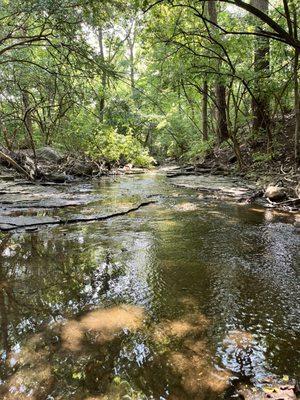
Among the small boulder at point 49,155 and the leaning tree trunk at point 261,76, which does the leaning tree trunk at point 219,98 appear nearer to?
the leaning tree trunk at point 261,76

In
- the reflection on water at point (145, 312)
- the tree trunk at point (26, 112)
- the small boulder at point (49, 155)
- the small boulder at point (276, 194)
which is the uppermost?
the tree trunk at point (26, 112)

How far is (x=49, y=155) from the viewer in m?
12.7

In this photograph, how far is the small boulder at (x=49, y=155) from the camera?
1253 cm

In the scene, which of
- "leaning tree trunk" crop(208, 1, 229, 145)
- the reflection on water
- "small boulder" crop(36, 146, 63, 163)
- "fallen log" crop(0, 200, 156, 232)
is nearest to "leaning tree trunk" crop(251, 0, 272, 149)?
"leaning tree trunk" crop(208, 1, 229, 145)

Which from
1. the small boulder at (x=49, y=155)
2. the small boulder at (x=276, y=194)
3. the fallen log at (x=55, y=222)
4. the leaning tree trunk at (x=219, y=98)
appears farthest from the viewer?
the leaning tree trunk at (x=219, y=98)

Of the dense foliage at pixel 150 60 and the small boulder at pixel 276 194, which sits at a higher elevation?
the dense foliage at pixel 150 60

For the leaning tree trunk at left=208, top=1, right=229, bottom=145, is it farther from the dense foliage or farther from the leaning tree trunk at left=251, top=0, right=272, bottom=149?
the leaning tree trunk at left=251, top=0, right=272, bottom=149

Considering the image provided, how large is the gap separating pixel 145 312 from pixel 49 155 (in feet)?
36.9

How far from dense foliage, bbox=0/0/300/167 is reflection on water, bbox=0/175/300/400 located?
236 cm

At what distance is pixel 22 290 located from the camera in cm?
266

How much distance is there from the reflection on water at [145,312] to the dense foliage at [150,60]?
2.36m

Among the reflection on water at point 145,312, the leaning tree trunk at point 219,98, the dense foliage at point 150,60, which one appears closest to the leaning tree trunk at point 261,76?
the dense foliage at point 150,60

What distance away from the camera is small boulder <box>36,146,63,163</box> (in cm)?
1253

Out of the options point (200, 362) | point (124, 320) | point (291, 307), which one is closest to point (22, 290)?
point (124, 320)
